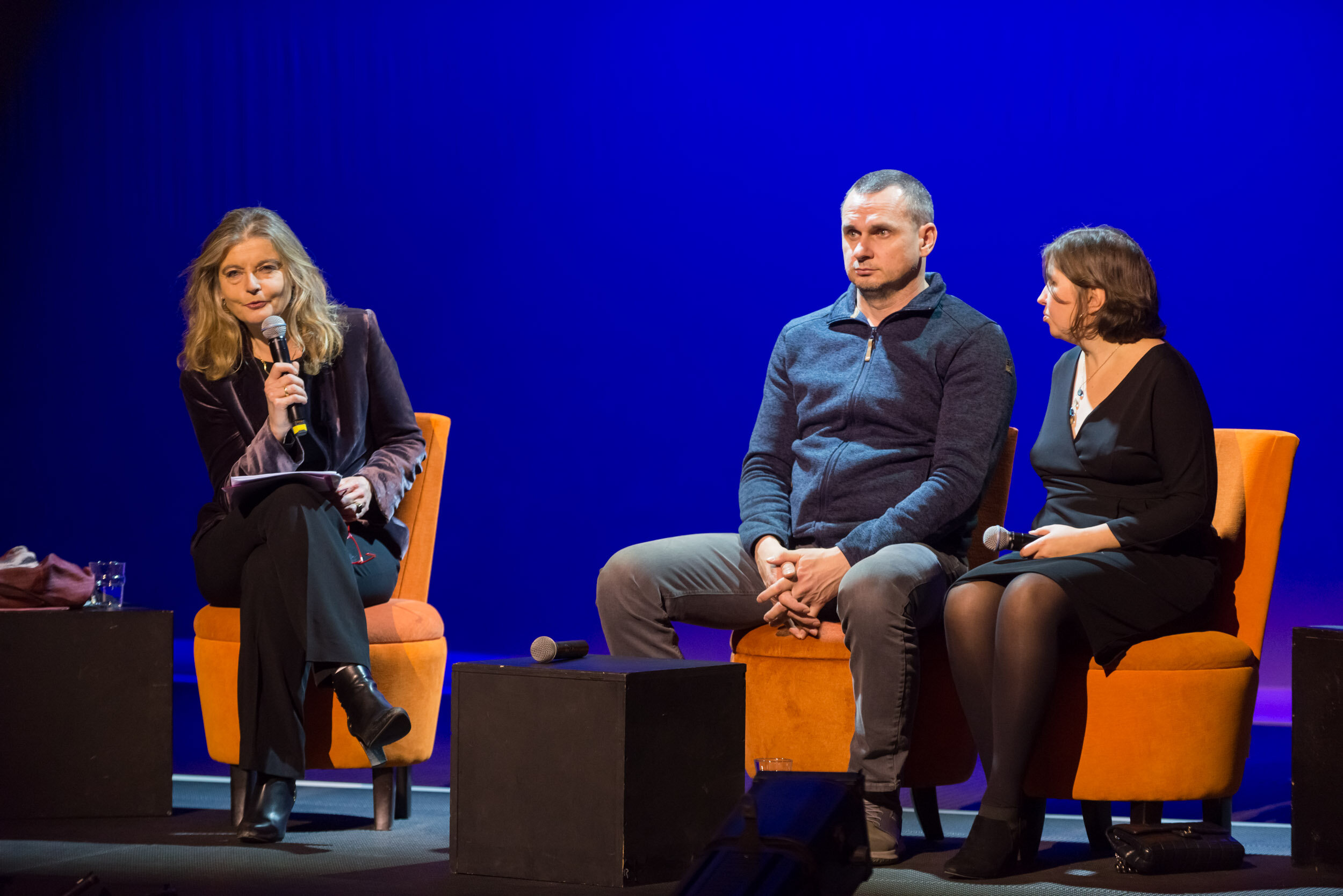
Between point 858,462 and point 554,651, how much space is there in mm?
797

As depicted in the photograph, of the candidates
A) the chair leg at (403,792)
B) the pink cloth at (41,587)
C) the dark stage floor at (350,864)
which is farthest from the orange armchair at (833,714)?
the pink cloth at (41,587)

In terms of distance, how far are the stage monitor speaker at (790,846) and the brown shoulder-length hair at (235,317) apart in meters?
2.00

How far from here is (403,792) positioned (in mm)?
2891

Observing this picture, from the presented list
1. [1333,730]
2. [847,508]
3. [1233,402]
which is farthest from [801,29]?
[1333,730]

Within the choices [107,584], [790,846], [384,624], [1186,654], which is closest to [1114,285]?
[1186,654]

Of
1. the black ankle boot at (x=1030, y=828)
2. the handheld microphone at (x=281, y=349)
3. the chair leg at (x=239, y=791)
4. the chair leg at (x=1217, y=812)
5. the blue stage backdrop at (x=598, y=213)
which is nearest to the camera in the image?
the black ankle boot at (x=1030, y=828)

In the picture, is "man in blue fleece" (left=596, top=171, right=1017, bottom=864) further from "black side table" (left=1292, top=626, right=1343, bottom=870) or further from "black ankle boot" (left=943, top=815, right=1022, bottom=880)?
"black side table" (left=1292, top=626, right=1343, bottom=870)

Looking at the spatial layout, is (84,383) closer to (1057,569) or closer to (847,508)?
(847,508)

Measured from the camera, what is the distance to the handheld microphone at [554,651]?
7.43ft

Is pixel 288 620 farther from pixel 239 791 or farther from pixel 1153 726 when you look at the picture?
pixel 1153 726

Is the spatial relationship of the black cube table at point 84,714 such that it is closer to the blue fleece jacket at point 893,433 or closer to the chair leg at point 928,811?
the blue fleece jacket at point 893,433

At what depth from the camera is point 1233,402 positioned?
4281 mm

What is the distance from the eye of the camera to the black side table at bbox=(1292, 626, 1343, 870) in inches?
91.8

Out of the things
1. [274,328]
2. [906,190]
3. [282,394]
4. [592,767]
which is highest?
[906,190]
